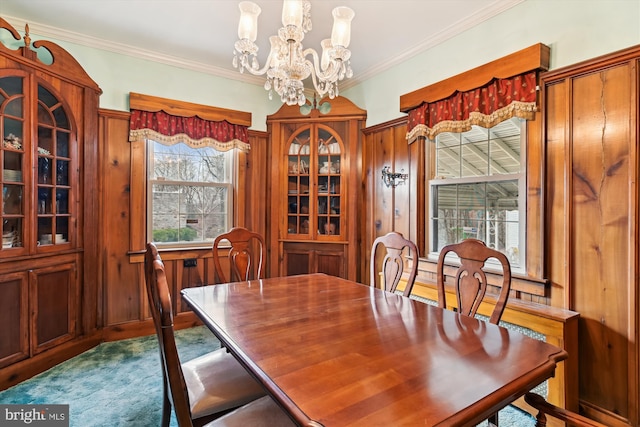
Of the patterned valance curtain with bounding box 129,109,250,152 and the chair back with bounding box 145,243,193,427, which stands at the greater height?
the patterned valance curtain with bounding box 129,109,250,152

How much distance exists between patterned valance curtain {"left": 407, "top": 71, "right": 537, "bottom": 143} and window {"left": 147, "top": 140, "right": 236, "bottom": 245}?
85.0 inches

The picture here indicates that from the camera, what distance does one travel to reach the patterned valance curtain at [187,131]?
10.7ft

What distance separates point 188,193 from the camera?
3654 millimetres

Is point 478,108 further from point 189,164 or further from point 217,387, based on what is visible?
point 189,164

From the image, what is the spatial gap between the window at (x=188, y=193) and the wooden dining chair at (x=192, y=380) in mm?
2107

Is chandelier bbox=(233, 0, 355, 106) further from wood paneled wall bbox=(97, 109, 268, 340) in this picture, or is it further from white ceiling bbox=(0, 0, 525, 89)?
wood paneled wall bbox=(97, 109, 268, 340)

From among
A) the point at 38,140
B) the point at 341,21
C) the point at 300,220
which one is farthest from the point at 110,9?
the point at 300,220

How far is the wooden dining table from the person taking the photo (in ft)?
2.77

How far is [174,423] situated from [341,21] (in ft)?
8.44

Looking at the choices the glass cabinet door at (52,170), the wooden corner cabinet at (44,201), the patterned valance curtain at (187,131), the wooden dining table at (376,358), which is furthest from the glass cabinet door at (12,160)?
the wooden dining table at (376,358)

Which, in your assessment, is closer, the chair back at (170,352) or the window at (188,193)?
the chair back at (170,352)

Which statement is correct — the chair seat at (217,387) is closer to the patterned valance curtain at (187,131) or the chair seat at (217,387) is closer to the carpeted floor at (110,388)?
the carpeted floor at (110,388)

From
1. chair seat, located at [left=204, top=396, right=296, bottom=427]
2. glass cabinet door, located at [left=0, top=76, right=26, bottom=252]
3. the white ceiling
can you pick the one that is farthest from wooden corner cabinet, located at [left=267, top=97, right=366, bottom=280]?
chair seat, located at [left=204, top=396, right=296, bottom=427]

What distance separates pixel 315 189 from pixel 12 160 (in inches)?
106
